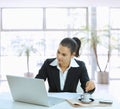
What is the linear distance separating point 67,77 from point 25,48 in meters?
4.93

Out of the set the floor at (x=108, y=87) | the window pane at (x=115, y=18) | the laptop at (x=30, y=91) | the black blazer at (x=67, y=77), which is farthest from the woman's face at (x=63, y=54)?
the window pane at (x=115, y=18)

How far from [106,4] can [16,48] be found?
297cm

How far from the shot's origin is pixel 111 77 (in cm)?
782

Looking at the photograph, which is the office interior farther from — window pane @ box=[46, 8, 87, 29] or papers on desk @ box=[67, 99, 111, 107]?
papers on desk @ box=[67, 99, 111, 107]

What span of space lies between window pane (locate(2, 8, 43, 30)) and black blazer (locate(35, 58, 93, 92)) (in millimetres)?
5342

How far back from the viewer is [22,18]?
7699 millimetres

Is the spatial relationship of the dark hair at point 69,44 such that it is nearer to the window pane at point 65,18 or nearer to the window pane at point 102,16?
the window pane at point 102,16

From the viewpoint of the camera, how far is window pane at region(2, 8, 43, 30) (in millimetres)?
7652

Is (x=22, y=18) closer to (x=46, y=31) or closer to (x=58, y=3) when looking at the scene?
(x=46, y=31)

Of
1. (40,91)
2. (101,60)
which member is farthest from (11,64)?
(40,91)

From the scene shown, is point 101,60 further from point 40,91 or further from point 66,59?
point 40,91

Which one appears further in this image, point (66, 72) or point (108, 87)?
point (108, 87)

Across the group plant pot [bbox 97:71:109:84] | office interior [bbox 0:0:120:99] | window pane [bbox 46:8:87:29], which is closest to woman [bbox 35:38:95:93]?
plant pot [bbox 97:71:109:84]

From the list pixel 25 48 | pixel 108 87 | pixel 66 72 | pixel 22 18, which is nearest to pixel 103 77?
pixel 108 87
